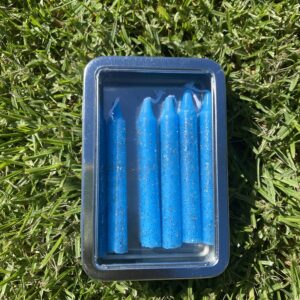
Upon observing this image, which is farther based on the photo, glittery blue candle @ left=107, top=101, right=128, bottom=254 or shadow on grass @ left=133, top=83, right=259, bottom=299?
shadow on grass @ left=133, top=83, right=259, bottom=299

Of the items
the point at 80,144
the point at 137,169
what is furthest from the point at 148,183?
the point at 80,144

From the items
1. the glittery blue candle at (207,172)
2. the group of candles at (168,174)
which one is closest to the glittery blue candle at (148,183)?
the group of candles at (168,174)

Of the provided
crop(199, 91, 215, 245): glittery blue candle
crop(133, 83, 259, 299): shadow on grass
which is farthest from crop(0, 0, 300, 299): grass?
crop(199, 91, 215, 245): glittery blue candle

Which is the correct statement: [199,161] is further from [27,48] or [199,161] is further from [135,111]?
[27,48]

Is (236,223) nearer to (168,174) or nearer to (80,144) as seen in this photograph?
(168,174)

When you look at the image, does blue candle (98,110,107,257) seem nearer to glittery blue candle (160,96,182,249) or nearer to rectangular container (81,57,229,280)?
rectangular container (81,57,229,280)
